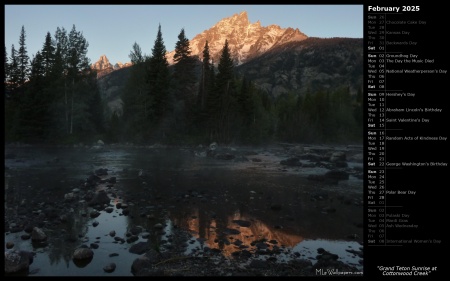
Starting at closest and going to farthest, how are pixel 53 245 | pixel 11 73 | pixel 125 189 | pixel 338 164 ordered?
pixel 53 245 → pixel 125 189 → pixel 338 164 → pixel 11 73

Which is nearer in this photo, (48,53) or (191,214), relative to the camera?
(191,214)

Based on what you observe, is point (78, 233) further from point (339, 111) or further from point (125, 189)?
point (339, 111)

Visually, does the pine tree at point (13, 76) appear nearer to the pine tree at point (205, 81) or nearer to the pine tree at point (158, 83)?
the pine tree at point (158, 83)

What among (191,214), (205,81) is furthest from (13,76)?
(191,214)

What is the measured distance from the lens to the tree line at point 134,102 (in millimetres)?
51125

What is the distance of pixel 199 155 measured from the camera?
46.2 metres

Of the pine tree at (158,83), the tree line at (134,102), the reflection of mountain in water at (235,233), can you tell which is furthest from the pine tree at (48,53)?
the reflection of mountain in water at (235,233)

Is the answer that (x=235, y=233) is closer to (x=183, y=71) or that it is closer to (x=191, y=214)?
(x=191, y=214)

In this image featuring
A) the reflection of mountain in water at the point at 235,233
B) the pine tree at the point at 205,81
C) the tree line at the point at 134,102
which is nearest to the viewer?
the reflection of mountain in water at the point at 235,233

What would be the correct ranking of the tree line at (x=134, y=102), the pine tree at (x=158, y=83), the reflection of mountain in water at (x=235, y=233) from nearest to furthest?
the reflection of mountain in water at (x=235, y=233) → the tree line at (x=134, y=102) → the pine tree at (x=158, y=83)

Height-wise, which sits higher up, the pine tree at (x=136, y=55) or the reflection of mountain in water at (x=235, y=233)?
the pine tree at (x=136, y=55)

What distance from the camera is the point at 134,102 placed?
5831 centimetres
